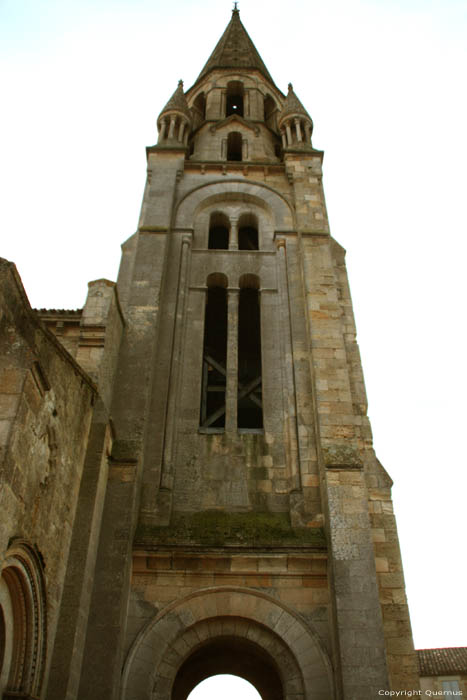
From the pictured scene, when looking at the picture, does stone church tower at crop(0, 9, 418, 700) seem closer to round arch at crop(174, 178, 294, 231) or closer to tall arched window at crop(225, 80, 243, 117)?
→ round arch at crop(174, 178, 294, 231)

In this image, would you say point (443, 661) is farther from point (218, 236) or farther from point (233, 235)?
point (233, 235)

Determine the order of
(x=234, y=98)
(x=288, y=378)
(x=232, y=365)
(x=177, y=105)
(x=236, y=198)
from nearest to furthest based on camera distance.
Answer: (x=288, y=378) < (x=232, y=365) < (x=236, y=198) < (x=177, y=105) < (x=234, y=98)

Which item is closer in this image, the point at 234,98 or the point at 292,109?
the point at 292,109

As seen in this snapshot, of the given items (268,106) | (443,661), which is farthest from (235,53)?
(443,661)

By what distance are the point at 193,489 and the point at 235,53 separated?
1992 centimetres

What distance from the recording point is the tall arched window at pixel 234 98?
22859 mm

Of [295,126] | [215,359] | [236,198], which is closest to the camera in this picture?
[215,359]

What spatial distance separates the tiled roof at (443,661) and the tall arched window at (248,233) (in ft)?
57.2

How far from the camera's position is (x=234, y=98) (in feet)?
76.7

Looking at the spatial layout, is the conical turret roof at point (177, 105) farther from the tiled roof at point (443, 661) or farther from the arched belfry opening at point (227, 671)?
the tiled roof at point (443, 661)

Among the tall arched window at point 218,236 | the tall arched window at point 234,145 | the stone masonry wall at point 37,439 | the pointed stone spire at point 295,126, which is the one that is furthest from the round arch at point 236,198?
the stone masonry wall at point 37,439

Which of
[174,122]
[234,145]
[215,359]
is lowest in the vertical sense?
[215,359]

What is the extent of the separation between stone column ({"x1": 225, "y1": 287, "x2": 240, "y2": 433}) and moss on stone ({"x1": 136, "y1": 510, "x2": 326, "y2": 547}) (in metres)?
1.88

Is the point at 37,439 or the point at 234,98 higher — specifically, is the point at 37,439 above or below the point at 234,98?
below
